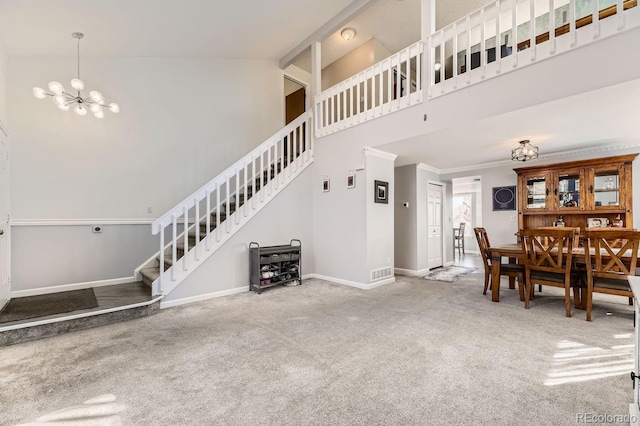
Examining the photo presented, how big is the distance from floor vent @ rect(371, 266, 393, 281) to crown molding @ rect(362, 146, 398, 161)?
1.89 m

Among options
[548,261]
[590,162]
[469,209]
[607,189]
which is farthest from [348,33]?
[469,209]

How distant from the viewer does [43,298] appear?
3555 millimetres

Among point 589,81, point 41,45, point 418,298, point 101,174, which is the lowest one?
point 418,298

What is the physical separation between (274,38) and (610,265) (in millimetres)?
5785

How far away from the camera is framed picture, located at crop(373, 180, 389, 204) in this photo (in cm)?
480

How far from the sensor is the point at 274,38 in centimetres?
516

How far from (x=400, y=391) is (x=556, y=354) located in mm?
1498

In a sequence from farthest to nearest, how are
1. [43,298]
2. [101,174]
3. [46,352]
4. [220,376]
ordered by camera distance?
[101,174], [43,298], [46,352], [220,376]

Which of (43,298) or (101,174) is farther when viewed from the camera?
(101,174)

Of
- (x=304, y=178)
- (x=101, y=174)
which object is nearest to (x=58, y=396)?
(x=101, y=174)

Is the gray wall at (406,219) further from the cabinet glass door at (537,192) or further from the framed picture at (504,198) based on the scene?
the cabinet glass door at (537,192)

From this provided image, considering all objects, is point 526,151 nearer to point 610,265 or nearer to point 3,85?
point 610,265

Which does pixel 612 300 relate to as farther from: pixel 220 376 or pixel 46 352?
pixel 46 352

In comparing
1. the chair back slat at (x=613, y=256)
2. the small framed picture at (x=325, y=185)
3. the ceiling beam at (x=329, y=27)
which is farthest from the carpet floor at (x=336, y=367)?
the ceiling beam at (x=329, y=27)
